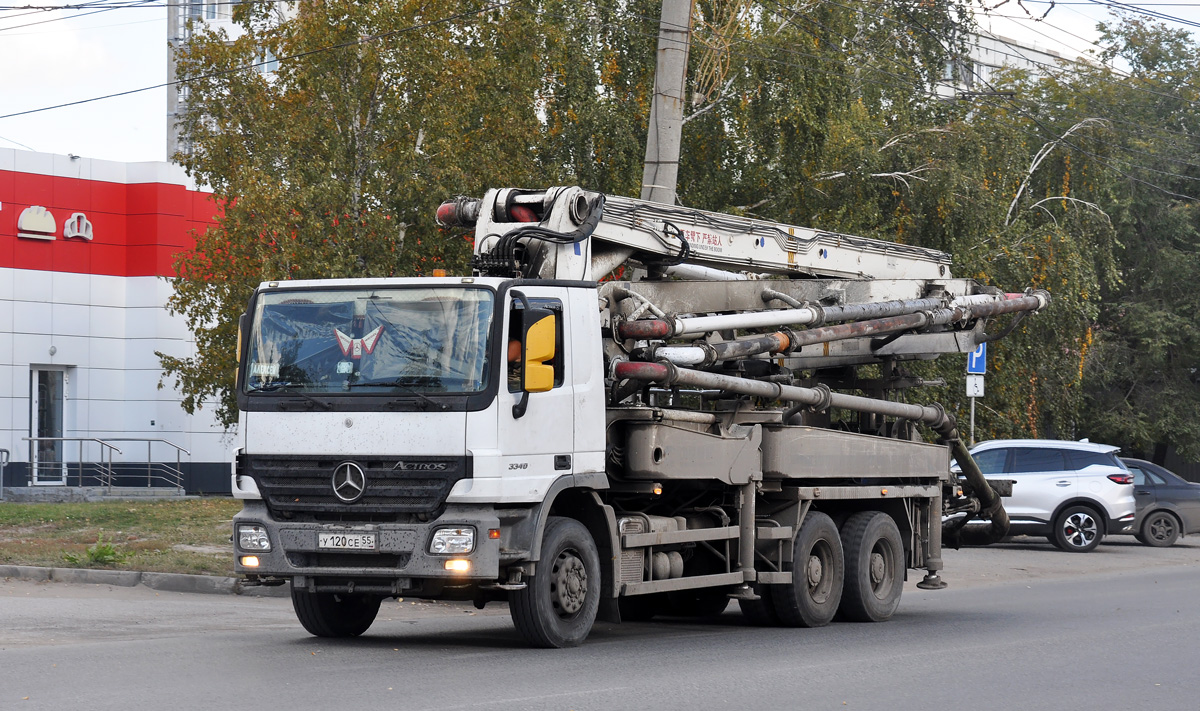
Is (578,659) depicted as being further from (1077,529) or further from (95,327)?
(95,327)

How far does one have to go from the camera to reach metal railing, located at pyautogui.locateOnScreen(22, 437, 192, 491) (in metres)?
31.5

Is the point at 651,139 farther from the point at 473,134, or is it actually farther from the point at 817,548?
the point at 473,134

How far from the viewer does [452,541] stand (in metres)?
9.52

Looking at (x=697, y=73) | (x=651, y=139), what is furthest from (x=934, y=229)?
(x=651, y=139)

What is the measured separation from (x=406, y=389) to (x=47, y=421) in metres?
24.9

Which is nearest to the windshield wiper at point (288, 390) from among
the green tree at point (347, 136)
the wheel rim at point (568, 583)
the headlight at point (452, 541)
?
the headlight at point (452, 541)

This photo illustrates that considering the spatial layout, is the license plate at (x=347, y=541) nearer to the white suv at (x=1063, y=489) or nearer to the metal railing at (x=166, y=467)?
the white suv at (x=1063, y=489)

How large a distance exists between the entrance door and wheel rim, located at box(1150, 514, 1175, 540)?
2200 centimetres

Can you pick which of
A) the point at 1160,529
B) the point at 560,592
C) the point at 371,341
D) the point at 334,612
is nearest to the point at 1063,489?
the point at 1160,529

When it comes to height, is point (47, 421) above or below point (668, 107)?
below

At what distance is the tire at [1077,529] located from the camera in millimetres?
23234

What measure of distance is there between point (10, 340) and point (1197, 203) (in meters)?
28.2

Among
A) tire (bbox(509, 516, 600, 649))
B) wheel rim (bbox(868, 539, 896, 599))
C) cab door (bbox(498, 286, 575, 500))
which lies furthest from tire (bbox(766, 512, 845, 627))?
cab door (bbox(498, 286, 575, 500))

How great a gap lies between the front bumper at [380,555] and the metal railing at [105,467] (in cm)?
2259
